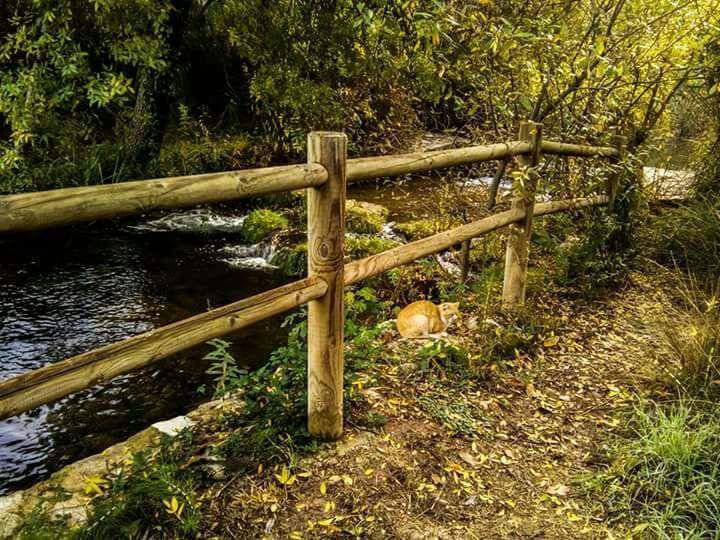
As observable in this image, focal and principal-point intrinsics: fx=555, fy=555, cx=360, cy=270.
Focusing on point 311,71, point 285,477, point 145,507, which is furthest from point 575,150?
point 311,71

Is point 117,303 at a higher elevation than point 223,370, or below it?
below

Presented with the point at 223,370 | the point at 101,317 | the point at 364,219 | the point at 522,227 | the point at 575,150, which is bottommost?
the point at 101,317

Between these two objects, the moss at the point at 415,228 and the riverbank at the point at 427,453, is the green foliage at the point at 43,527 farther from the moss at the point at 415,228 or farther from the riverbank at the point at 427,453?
the moss at the point at 415,228

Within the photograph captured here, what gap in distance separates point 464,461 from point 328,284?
3.69ft

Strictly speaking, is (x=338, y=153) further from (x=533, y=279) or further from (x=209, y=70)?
(x=209, y=70)

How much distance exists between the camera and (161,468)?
7.34 ft

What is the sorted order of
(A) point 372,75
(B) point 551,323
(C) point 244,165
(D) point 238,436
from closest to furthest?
(D) point 238,436 < (B) point 551,323 < (A) point 372,75 < (C) point 244,165

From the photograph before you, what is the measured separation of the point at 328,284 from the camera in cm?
246

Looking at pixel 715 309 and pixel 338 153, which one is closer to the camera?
pixel 338 153

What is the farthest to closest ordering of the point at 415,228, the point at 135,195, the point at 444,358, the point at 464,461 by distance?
1. the point at 415,228
2. the point at 444,358
3. the point at 464,461
4. the point at 135,195

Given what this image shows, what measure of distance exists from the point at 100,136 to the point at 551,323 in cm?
904

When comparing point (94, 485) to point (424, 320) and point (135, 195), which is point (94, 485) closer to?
point (135, 195)

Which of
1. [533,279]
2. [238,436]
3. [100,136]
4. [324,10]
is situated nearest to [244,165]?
[100,136]

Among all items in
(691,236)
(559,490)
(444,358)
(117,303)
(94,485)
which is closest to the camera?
(94,485)
